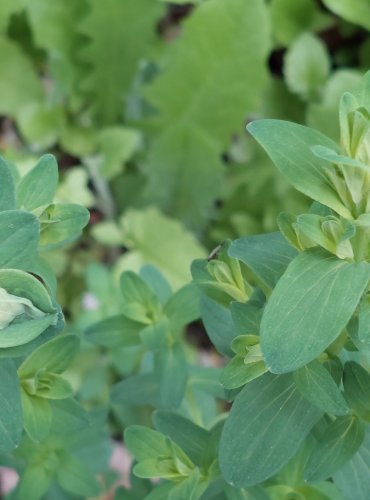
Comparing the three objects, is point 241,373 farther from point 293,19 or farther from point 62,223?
point 293,19

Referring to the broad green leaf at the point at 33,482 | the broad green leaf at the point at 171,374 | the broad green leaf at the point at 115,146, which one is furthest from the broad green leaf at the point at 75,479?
the broad green leaf at the point at 115,146

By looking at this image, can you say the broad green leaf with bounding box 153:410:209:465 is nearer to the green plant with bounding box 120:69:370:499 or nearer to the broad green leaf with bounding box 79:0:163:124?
the green plant with bounding box 120:69:370:499

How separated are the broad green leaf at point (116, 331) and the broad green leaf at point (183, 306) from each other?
0.04 meters

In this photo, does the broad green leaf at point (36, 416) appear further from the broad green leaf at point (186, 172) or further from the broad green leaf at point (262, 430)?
the broad green leaf at point (186, 172)

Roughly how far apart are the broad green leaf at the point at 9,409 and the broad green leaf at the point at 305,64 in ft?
3.66

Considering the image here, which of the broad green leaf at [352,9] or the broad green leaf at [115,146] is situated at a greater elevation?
the broad green leaf at [352,9]

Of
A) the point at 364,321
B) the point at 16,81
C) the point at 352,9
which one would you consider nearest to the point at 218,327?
the point at 364,321

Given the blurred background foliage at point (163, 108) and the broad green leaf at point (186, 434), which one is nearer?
the broad green leaf at point (186, 434)

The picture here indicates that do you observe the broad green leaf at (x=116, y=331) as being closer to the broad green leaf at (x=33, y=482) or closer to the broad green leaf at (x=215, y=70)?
the broad green leaf at (x=33, y=482)

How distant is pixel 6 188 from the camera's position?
23.0 inches

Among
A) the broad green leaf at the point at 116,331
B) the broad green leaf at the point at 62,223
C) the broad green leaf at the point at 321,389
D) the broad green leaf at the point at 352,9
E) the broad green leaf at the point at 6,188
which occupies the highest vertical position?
the broad green leaf at the point at 352,9

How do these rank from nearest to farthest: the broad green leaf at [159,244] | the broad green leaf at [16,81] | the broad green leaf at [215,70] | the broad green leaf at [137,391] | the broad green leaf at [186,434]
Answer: the broad green leaf at [186,434], the broad green leaf at [137,391], the broad green leaf at [215,70], the broad green leaf at [159,244], the broad green leaf at [16,81]

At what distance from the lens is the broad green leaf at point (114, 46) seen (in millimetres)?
1474

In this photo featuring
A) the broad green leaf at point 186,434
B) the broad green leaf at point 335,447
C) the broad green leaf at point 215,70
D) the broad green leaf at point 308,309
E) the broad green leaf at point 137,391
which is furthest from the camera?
the broad green leaf at point 215,70
